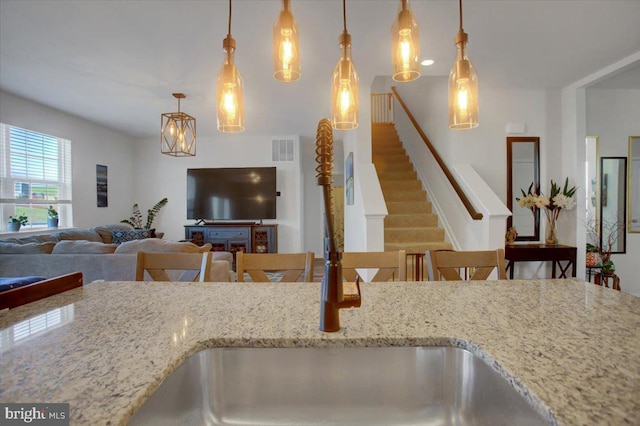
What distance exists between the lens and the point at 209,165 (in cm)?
625

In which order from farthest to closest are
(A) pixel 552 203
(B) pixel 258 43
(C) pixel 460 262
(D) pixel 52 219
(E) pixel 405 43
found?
(D) pixel 52 219, (A) pixel 552 203, (B) pixel 258 43, (C) pixel 460 262, (E) pixel 405 43

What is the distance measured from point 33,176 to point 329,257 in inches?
208

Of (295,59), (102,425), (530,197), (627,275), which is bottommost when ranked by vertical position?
(627,275)

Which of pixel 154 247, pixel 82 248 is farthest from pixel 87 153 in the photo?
pixel 154 247

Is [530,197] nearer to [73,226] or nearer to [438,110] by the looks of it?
[438,110]

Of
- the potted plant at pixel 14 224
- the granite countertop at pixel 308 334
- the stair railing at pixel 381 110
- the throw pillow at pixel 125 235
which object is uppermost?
the stair railing at pixel 381 110

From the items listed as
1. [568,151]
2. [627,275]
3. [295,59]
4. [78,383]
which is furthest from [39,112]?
[627,275]

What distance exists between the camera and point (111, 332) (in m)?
0.73

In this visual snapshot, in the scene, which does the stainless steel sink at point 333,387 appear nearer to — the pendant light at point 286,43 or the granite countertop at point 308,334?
the granite countertop at point 308,334

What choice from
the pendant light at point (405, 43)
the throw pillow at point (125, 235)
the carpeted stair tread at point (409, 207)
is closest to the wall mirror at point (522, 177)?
the carpeted stair tread at point (409, 207)

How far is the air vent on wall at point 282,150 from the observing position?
6.16 m

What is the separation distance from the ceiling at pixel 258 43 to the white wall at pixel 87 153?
9.9 inches

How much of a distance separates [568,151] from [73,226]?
6.88 meters

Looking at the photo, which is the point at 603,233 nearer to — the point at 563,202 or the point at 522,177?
the point at 563,202
